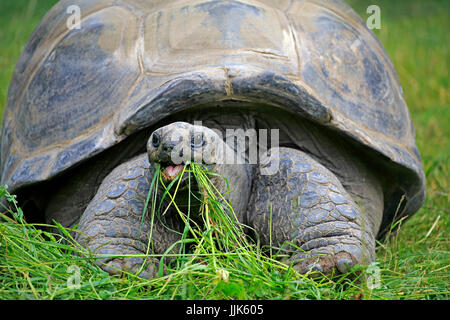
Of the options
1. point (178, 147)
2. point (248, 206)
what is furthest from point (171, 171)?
point (248, 206)

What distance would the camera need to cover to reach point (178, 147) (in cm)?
268

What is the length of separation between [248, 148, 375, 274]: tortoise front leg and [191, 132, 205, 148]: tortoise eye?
0.54 m

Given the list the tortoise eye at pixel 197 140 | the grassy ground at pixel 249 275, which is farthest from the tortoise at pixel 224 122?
the grassy ground at pixel 249 275

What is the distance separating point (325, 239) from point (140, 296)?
2.88ft

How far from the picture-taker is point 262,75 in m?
3.13

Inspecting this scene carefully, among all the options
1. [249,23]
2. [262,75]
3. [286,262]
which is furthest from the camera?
[249,23]

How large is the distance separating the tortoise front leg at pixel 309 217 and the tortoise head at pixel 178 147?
1.60 ft

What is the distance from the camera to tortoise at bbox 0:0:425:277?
301cm

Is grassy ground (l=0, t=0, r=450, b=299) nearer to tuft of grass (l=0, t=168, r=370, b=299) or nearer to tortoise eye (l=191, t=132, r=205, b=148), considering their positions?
tuft of grass (l=0, t=168, r=370, b=299)

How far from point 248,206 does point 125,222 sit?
630 millimetres

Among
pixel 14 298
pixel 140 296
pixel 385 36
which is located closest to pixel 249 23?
pixel 140 296

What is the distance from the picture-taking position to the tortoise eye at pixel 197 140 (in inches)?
108
